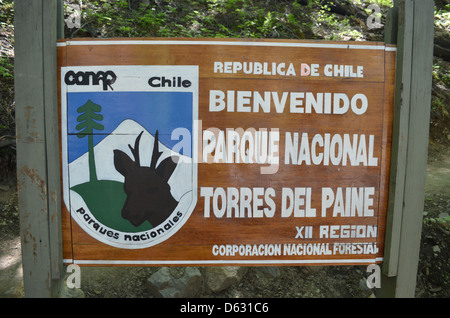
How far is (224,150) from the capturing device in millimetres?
2002

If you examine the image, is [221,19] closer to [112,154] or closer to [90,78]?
[90,78]

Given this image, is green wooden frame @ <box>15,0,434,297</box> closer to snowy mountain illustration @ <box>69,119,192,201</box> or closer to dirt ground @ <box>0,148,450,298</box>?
snowy mountain illustration @ <box>69,119,192,201</box>

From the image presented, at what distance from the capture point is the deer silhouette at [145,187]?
199 centimetres

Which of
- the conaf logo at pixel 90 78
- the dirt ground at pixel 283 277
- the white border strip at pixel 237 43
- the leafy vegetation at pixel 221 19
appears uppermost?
the leafy vegetation at pixel 221 19

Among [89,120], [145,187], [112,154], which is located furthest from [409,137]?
[89,120]

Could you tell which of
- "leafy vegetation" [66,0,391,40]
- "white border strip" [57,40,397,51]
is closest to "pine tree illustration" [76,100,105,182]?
"white border strip" [57,40,397,51]

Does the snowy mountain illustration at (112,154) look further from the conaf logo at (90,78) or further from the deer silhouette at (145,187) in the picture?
the conaf logo at (90,78)

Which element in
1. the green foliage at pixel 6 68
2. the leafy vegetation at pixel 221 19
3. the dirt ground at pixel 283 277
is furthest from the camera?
the leafy vegetation at pixel 221 19

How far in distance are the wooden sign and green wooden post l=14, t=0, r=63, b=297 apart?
8cm

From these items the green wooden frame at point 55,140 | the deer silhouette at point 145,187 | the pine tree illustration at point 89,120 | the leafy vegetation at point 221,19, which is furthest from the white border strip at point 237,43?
the leafy vegetation at point 221,19

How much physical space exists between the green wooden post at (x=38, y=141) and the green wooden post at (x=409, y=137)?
2.22 meters

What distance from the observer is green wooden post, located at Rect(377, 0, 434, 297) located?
193 cm

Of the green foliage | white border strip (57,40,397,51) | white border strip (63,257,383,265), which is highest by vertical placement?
the green foliage

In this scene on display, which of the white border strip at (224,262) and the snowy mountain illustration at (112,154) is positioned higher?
the snowy mountain illustration at (112,154)
